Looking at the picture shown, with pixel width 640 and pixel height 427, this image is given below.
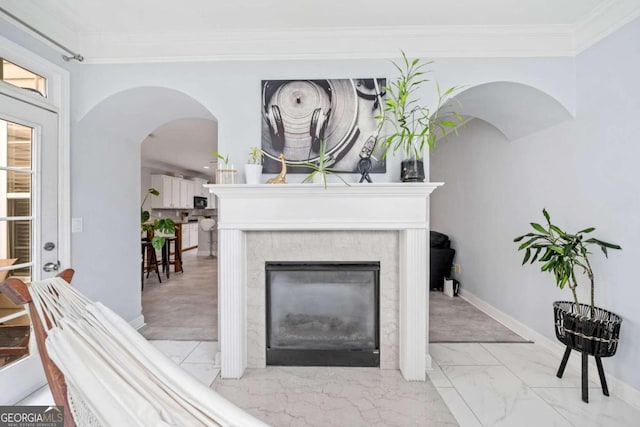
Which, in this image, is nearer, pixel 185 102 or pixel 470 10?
pixel 470 10

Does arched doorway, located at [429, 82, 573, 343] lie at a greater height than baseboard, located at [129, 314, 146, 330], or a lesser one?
greater

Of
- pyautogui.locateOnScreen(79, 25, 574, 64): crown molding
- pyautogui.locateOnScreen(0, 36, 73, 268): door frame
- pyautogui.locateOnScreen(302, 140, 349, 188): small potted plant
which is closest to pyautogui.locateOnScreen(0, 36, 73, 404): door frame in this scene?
pyautogui.locateOnScreen(0, 36, 73, 268): door frame

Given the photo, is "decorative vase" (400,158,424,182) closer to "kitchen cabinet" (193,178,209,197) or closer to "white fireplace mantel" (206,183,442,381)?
"white fireplace mantel" (206,183,442,381)

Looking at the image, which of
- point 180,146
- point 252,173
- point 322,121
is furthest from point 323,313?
point 180,146

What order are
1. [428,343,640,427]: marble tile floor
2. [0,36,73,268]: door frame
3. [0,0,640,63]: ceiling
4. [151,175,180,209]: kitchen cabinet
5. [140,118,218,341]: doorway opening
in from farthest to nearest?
[151,175,180,209]: kitchen cabinet → [140,118,218,341]: doorway opening → [0,36,73,268]: door frame → [0,0,640,63]: ceiling → [428,343,640,427]: marble tile floor

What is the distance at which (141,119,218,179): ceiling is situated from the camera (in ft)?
14.3

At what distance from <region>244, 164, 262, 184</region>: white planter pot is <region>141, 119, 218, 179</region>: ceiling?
1990 mm

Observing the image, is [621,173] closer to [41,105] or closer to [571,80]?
[571,80]

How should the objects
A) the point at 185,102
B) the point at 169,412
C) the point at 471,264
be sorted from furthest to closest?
the point at 471,264
the point at 185,102
the point at 169,412

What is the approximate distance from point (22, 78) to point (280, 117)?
1.71 metres

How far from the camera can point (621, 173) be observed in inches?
77.9

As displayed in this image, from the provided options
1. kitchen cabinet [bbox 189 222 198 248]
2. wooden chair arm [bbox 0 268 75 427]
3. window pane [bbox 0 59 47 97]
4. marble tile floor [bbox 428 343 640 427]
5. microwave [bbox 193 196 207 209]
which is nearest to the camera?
wooden chair arm [bbox 0 268 75 427]

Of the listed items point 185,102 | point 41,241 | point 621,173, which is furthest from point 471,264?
point 41,241

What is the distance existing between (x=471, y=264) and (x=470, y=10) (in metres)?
2.94
